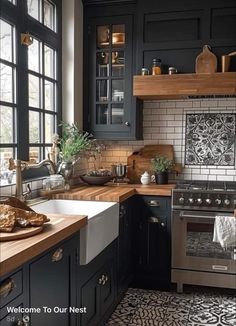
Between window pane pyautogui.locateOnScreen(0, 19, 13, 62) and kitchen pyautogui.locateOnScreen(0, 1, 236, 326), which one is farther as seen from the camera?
kitchen pyautogui.locateOnScreen(0, 1, 236, 326)

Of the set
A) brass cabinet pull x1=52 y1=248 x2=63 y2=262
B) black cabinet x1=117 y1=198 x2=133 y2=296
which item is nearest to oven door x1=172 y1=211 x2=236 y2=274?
black cabinet x1=117 y1=198 x2=133 y2=296

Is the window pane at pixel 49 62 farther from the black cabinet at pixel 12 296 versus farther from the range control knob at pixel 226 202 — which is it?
the black cabinet at pixel 12 296

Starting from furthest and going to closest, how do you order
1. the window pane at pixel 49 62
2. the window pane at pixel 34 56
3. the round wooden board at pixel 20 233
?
the window pane at pixel 49 62 < the window pane at pixel 34 56 < the round wooden board at pixel 20 233

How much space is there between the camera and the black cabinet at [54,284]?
155cm

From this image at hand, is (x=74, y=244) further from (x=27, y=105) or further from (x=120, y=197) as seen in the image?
(x=27, y=105)

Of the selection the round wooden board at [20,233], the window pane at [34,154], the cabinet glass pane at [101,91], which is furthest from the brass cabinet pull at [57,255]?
the cabinet glass pane at [101,91]

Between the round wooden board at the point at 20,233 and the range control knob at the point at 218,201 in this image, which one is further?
the range control knob at the point at 218,201

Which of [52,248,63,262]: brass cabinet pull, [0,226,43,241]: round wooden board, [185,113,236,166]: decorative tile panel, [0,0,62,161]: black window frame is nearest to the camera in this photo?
[0,226,43,241]: round wooden board

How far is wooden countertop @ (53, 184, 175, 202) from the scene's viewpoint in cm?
279

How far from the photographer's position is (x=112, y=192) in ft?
9.84

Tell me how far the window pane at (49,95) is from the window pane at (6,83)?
553 millimetres

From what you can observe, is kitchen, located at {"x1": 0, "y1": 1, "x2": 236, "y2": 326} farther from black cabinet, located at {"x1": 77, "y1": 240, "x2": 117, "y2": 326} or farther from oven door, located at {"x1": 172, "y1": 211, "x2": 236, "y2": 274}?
black cabinet, located at {"x1": 77, "y1": 240, "x2": 117, "y2": 326}

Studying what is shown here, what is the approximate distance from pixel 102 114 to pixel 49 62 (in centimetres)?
72

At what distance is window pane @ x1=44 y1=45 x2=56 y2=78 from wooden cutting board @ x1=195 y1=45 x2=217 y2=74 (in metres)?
1.31
